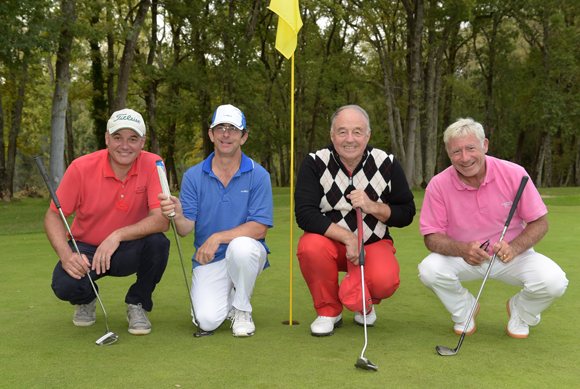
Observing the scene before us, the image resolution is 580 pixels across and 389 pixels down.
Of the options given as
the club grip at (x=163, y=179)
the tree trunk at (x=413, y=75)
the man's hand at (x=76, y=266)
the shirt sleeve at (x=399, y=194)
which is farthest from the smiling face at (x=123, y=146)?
the tree trunk at (x=413, y=75)

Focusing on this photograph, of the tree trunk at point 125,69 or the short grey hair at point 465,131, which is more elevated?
the tree trunk at point 125,69

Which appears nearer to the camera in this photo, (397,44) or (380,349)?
(380,349)

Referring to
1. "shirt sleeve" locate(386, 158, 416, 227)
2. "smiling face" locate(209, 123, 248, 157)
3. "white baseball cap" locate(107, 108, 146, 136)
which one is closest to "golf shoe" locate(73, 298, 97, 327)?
"white baseball cap" locate(107, 108, 146, 136)

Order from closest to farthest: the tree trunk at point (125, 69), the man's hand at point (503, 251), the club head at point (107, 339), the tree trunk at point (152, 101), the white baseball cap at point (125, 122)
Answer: the club head at point (107, 339), the man's hand at point (503, 251), the white baseball cap at point (125, 122), the tree trunk at point (125, 69), the tree trunk at point (152, 101)

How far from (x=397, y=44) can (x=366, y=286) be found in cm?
2700

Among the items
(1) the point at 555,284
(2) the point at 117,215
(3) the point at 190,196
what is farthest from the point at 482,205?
(2) the point at 117,215

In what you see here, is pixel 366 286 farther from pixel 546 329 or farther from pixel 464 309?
pixel 546 329

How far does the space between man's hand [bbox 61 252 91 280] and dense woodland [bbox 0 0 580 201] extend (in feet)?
38.2

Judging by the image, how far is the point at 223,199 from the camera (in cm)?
378

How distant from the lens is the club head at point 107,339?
3129 mm

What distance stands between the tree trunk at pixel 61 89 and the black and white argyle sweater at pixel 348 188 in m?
12.0

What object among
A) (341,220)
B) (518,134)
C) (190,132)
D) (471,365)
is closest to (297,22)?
(341,220)

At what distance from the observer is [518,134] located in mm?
35250

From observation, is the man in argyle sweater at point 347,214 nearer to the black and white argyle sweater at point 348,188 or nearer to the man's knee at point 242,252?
the black and white argyle sweater at point 348,188
